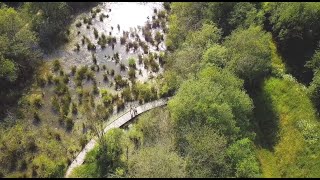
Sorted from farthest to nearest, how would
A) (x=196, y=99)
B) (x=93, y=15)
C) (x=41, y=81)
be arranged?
(x=93, y=15), (x=41, y=81), (x=196, y=99)

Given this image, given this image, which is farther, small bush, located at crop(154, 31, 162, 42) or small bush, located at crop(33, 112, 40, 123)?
small bush, located at crop(154, 31, 162, 42)

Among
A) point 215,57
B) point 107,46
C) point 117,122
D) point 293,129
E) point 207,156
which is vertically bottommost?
point 207,156

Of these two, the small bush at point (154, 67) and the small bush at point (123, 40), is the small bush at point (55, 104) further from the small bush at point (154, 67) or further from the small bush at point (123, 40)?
the small bush at point (123, 40)

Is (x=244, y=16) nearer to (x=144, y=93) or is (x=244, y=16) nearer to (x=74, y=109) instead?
(x=144, y=93)

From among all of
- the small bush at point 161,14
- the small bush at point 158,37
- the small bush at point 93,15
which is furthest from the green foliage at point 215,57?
the small bush at point 93,15

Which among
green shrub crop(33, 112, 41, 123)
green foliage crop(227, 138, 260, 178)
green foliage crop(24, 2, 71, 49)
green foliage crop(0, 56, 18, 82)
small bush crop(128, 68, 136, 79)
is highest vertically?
green foliage crop(24, 2, 71, 49)

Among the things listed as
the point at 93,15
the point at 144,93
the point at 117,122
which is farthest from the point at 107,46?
the point at 117,122

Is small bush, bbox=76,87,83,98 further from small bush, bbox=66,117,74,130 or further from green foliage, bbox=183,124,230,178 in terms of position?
green foliage, bbox=183,124,230,178

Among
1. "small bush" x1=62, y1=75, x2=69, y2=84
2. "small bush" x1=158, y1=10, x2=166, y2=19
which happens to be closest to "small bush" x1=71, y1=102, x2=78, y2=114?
"small bush" x1=62, y1=75, x2=69, y2=84
